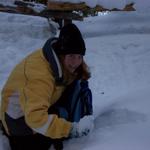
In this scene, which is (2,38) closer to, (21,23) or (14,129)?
(21,23)

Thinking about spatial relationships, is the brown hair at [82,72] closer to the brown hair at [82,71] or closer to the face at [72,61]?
the brown hair at [82,71]

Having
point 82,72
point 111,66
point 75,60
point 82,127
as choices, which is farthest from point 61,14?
point 75,60

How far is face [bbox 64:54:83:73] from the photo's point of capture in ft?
9.93

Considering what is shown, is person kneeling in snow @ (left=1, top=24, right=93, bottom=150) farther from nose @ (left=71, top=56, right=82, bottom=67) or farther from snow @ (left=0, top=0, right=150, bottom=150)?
snow @ (left=0, top=0, right=150, bottom=150)

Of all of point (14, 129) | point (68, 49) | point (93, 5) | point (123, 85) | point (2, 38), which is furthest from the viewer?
point (2, 38)

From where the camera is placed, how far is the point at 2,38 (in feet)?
25.2

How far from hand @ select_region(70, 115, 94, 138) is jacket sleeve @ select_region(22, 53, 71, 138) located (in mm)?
185

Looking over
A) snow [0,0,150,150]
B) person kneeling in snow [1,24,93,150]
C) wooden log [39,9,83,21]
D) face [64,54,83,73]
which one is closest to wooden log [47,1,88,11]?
wooden log [39,9,83,21]

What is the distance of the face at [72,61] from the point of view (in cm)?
303

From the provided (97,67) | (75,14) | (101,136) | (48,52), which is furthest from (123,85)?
(75,14)

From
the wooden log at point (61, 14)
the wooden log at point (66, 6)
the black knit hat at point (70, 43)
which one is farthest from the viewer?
the wooden log at point (61, 14)

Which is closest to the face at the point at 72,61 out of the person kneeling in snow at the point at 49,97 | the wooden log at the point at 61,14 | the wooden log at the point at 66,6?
the person kneeling in snow at the point at 49,97

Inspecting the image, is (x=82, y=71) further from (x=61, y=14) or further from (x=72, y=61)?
(x=61, y=14)

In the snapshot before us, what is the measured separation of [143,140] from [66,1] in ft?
13.4
